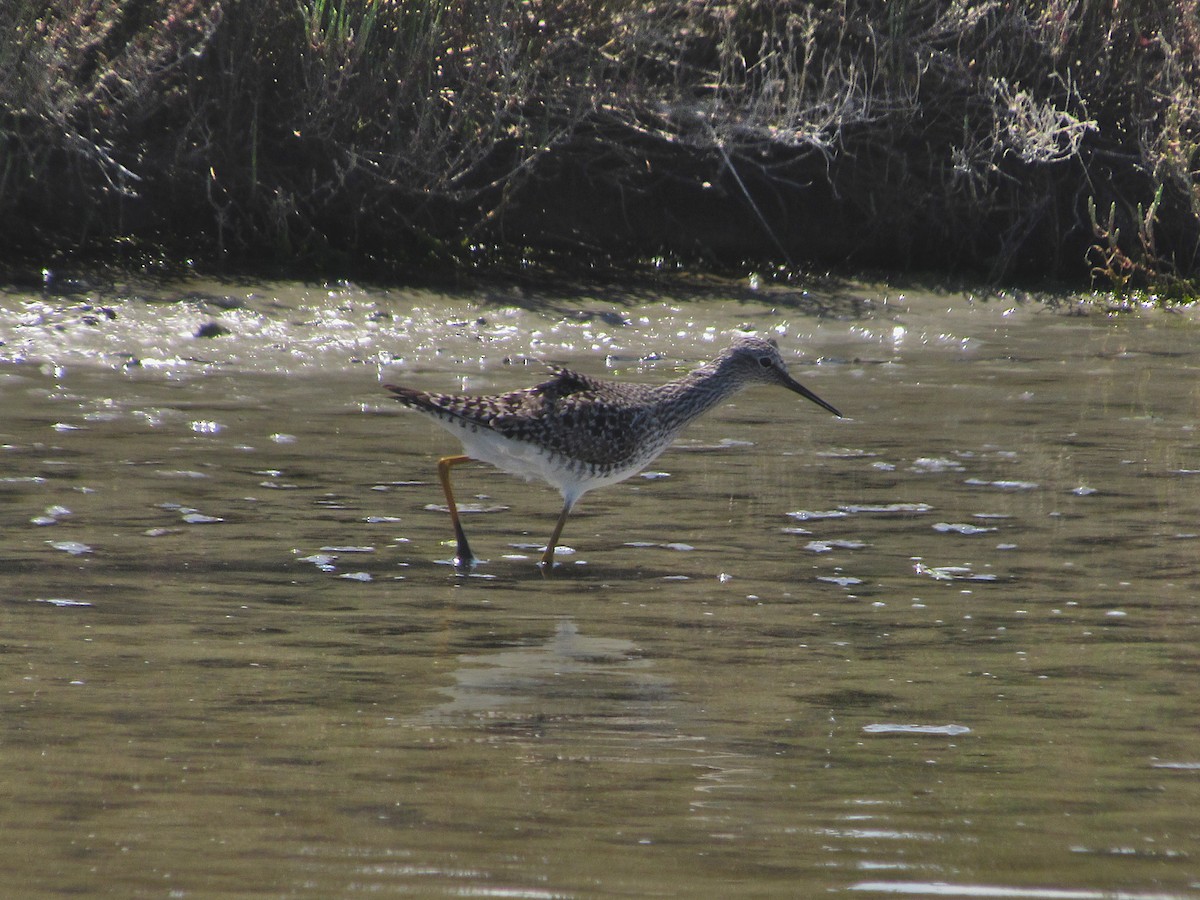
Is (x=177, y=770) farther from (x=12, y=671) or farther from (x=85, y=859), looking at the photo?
(x=12, y=671)

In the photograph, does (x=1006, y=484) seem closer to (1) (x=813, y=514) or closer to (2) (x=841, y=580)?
(1) (x=813, y=514)

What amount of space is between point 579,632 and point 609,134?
6.75 m

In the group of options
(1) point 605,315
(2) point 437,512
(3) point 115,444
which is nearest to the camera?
(2) point 437,512

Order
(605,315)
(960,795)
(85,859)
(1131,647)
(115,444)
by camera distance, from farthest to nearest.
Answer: (605,315), (115,444), (1131,647), (960,795), (85,859)

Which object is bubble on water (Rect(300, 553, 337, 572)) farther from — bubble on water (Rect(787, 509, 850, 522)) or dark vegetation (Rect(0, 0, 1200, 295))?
dark vegetation (Rect(0, 0, 1200, 295))

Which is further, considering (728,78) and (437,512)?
(728,78)

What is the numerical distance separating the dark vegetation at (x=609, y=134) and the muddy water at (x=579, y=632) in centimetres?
101

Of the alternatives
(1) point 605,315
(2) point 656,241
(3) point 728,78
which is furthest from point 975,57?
(1) point 605,315

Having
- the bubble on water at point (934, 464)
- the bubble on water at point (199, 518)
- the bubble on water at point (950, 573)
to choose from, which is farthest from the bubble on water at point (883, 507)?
the bubble on water at point (199, 518)

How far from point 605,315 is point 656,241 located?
1.36m

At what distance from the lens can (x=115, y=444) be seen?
7.12m

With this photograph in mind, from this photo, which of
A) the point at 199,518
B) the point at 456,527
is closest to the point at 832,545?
the point at 456,527

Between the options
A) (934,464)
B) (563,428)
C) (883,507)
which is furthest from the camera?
(934,464)

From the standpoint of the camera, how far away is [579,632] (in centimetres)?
483
